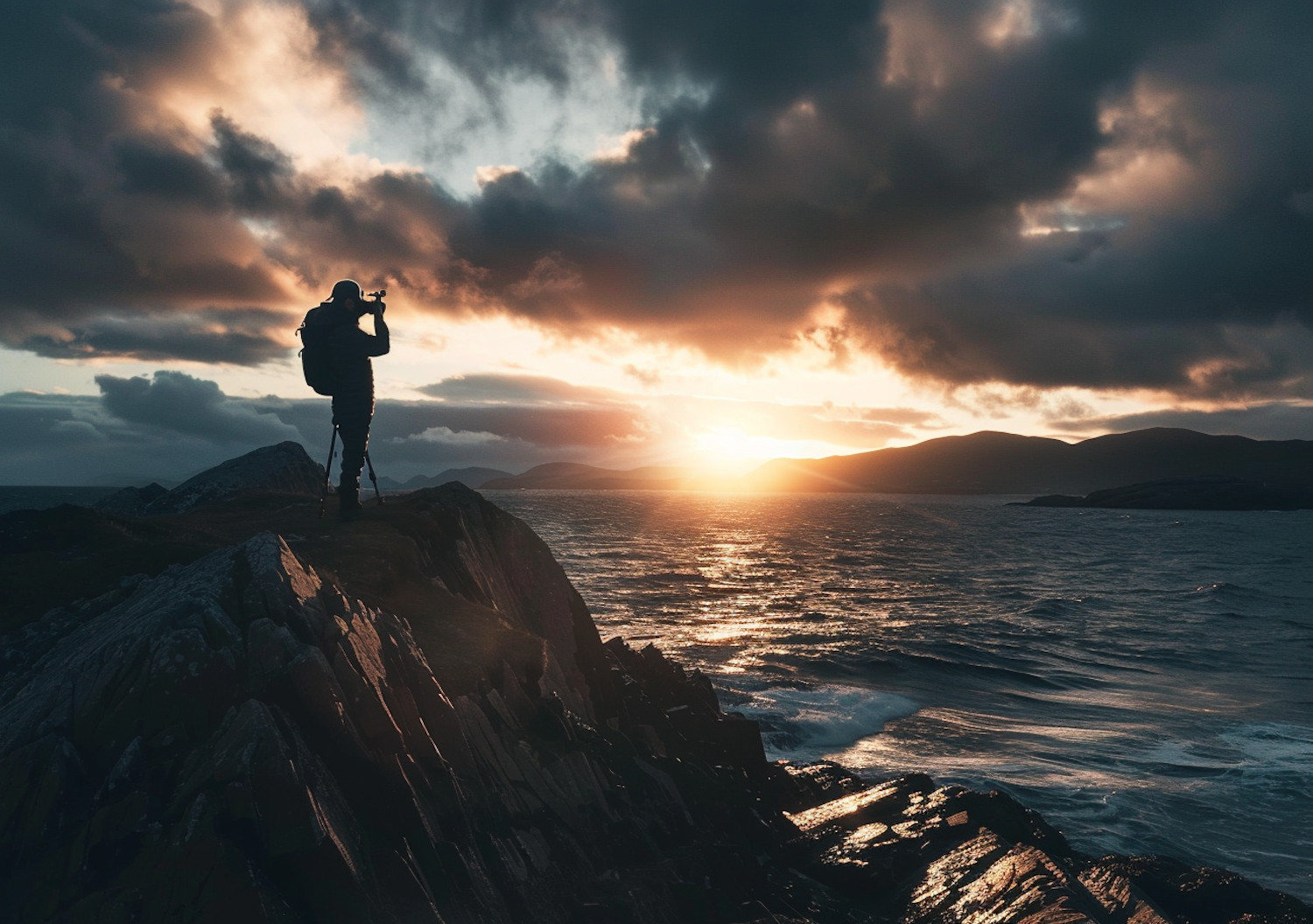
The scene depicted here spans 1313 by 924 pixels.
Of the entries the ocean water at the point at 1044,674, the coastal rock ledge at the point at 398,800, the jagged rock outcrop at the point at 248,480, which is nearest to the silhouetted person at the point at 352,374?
the coastal rock ledge at the point at 398,800

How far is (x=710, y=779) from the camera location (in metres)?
13.0

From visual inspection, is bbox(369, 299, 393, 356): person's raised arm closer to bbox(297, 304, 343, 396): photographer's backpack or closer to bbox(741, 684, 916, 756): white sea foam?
bbox(297, 304, 343, 396): photographer's backpack

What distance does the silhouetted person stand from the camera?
18.5 meters

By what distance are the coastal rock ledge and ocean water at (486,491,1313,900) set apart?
607 cm

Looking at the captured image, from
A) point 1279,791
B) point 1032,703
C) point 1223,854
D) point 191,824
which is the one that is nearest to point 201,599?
point 191,824

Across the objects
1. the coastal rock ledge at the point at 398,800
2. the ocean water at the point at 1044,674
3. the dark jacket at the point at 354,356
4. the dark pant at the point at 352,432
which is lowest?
the ocean water at the point at 1044,674

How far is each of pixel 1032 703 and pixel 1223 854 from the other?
1111 centimetres

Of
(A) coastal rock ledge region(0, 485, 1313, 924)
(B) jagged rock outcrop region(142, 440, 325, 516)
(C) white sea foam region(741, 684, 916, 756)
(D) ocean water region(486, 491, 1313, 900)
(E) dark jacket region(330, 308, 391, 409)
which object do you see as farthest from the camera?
(B) jagged rock outcrop region(142, 440, 325, 516)

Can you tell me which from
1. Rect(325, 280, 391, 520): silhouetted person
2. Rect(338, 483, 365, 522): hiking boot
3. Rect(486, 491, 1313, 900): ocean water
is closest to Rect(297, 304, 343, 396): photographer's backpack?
Rect(325, 280, 391, 520): silhouetted person

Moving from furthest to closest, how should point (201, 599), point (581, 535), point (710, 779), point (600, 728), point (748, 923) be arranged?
point (581, 535)
point (710, 779)
point (600, 728)
point (748, 923)
point (201, 599)

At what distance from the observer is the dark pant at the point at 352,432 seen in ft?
61.6

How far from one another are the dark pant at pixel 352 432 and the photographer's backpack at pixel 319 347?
1.98ft

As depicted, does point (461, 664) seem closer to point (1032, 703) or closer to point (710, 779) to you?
point (710, 779)

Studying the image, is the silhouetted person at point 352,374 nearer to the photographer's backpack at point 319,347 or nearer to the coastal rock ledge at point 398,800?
the photographer's backpack at point 319,347
